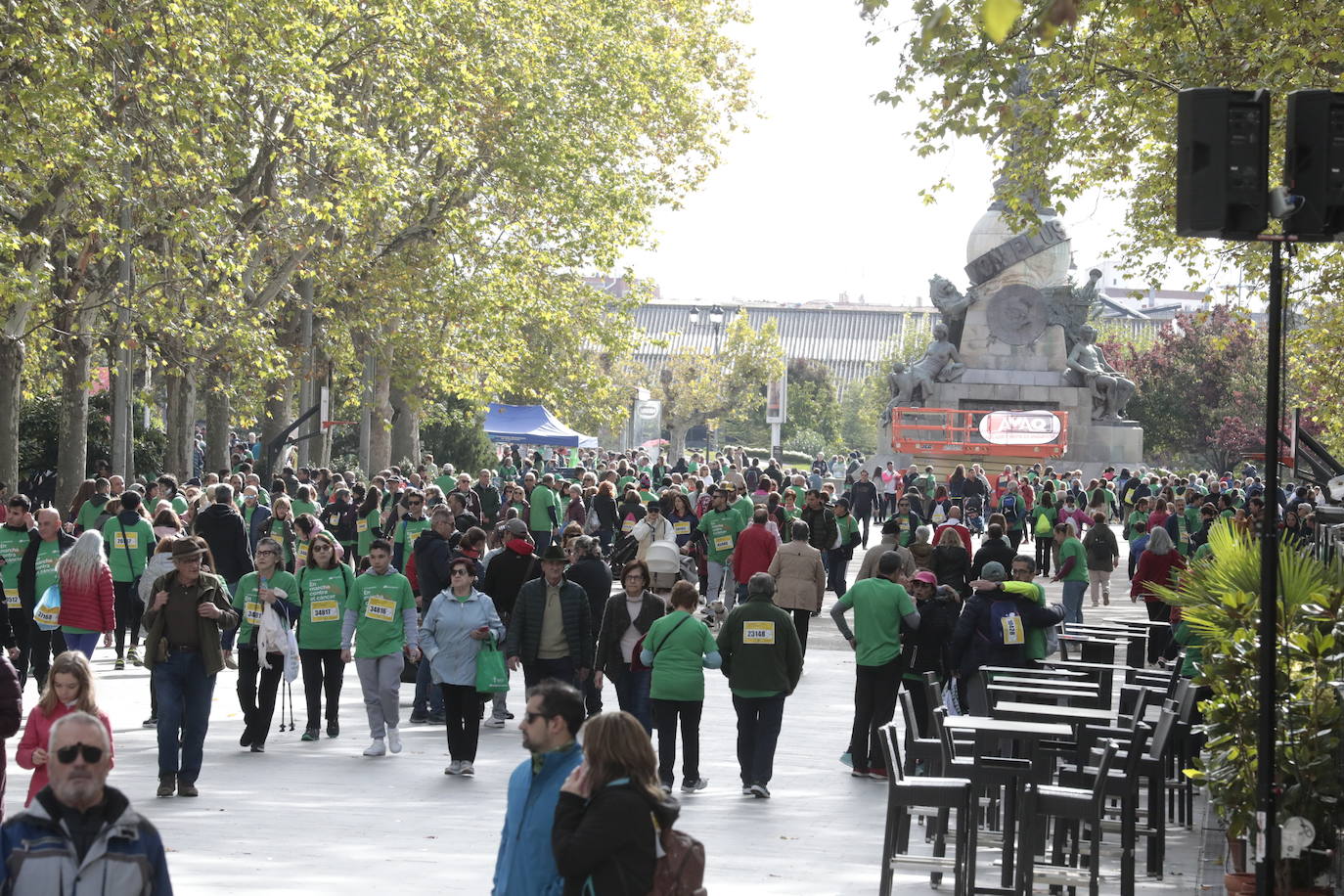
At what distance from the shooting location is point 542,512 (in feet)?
86.4

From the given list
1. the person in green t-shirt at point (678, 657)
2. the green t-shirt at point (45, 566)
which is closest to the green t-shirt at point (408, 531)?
the green t-shirt at point (45, 566)

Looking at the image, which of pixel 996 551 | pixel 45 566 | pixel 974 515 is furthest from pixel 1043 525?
pixel 45 566

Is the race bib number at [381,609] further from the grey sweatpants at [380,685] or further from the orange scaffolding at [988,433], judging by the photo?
the orange scaffolding at [988,433]

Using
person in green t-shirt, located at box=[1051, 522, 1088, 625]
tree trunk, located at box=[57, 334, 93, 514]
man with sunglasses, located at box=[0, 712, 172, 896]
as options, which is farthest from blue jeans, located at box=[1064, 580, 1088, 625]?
man with sunglasses, located at box=[0, 712, 172, 896]

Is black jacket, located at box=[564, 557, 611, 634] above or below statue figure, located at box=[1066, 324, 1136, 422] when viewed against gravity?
below

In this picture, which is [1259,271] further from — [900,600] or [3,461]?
[3,461]

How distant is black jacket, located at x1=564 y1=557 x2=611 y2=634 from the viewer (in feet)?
47.2

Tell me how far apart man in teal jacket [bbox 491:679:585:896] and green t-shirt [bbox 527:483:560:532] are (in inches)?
797

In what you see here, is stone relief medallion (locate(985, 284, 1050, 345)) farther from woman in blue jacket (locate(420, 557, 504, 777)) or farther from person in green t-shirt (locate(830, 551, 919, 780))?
woman in blue jacket (locate(420, 557, 504, 777))

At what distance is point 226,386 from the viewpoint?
3061cm

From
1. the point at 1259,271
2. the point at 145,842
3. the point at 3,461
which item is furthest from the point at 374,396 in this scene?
the point at 145,842

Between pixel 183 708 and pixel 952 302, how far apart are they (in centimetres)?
4326

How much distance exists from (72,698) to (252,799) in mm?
3906

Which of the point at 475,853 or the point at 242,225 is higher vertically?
the point at 242,225
